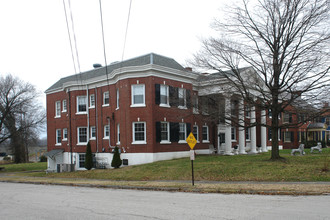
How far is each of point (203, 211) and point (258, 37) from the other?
14.3 metres

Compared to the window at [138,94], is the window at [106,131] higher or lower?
lower

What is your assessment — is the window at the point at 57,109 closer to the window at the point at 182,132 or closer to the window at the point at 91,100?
the window at the point at 91,100

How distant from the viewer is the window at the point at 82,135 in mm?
32906

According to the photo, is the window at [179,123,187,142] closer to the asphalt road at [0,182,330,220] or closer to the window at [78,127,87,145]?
the window at [78,127,87,145]

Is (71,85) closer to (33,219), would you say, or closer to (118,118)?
(118,118)

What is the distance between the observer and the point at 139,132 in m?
26.8

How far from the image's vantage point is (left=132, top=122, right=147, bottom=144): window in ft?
87.3

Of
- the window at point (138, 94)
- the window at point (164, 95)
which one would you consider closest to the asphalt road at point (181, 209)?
the window at point (138, 94)

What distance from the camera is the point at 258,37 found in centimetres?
2044

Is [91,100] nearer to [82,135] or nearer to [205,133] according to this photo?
[82,135]

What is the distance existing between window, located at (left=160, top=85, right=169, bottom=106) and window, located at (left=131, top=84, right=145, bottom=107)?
1558 mm

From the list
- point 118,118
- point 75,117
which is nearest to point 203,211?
point 118,118

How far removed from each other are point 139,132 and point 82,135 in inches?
350

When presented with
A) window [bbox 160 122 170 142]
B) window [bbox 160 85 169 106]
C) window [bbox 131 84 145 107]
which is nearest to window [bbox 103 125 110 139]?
window [bbox 131 84 145 107]
